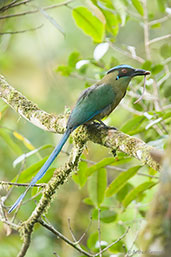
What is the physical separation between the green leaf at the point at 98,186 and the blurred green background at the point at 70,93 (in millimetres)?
98

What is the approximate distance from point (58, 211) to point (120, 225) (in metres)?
3.23

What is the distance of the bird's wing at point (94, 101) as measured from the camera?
254cm

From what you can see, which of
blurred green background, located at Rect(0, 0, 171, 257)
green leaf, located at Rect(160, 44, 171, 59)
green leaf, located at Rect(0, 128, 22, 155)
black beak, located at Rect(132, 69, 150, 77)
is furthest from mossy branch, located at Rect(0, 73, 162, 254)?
green leaf, located at Rect(160, 44, 171, 59)

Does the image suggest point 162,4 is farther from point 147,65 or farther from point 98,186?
point 98,186

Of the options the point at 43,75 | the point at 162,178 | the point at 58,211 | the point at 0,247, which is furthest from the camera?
the point at 43,75

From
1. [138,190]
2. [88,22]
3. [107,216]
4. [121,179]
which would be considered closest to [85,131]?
[121,179]

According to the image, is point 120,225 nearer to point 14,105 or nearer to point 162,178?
point 14,105

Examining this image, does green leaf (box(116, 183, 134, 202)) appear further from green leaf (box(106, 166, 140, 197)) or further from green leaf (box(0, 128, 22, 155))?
green leaf (box(0, 128, 22, 155))

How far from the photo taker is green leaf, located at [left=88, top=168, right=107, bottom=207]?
274cm

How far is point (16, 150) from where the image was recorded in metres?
2.91

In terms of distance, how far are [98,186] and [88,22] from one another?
4.10 ft

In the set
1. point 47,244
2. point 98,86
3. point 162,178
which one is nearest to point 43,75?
point 47,244

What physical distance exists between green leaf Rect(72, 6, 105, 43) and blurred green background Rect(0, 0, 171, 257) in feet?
0.20

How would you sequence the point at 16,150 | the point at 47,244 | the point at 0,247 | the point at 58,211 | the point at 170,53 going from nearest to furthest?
the point at 16,150, the point at 170,53, the point at 0,247, the point at 47,244, the point at 58,211
